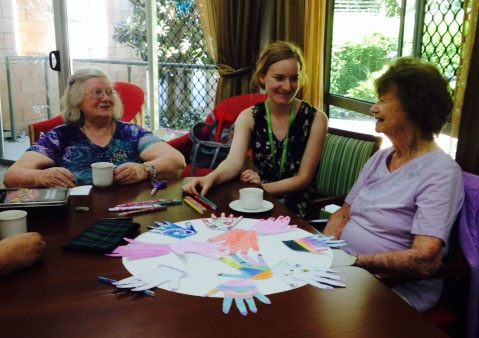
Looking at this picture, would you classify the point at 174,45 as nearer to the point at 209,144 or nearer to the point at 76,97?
the point at 209,144

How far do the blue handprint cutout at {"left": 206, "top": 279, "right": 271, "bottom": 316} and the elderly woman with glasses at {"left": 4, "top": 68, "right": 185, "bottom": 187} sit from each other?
1.03 metres

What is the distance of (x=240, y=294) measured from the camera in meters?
1.04

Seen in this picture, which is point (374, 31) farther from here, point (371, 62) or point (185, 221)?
point (185, 221)

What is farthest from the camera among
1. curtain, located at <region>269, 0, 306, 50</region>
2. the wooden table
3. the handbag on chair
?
curtain, located at <region>269, 0, 306, 50</region>

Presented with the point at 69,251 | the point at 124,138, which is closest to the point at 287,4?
the point at 124,138

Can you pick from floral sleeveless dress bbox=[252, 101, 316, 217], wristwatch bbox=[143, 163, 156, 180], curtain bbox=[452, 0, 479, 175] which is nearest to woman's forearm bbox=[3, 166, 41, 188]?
wristwatch bbox=[143, 163, 156, 180]

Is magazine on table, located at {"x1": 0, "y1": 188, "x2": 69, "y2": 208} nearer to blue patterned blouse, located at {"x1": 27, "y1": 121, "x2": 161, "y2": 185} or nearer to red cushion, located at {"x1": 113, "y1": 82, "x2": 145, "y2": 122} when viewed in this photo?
blue patterned blouse, located at {"x1": 27, "y1": 121, "x2": 161, "y2": 185}

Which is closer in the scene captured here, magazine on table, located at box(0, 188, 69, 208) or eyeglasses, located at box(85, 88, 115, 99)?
magazine on table, located at box(0, 188, 69, 208)

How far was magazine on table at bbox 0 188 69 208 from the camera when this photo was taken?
150cm

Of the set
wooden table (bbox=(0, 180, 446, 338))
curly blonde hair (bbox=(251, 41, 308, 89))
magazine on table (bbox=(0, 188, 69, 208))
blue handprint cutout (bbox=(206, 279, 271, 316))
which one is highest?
curly blonde hair (bbox=(251, 41, 308, 89))

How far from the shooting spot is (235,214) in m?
1.56

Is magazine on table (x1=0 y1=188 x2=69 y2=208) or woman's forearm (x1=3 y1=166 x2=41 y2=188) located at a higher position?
magazine on table (x1=0 y1=188 x2=69 y2=208)

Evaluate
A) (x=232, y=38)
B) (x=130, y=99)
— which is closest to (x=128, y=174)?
(x=130, y=99)

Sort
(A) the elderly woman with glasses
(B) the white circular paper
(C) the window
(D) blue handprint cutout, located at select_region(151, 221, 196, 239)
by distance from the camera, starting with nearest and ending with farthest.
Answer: (B) the white circular paper → (D) blue handprint cutout, located at select_region(151, 221, 196, 239) → (A) the elderly woman with glasses → (C) the window
